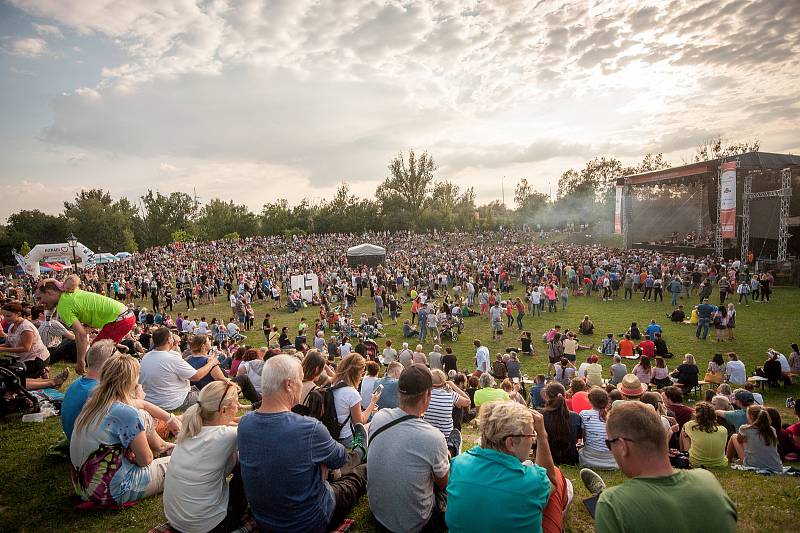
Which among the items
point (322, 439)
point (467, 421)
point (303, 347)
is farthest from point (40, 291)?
point (303, 347)

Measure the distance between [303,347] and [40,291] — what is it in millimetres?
7901

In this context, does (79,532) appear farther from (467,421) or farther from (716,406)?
(716,406)

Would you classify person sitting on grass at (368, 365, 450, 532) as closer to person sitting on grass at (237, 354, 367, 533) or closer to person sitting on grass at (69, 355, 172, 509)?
person sitting on grass at (237, 354, 367, 533)

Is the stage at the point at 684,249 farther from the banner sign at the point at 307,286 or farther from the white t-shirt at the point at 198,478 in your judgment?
the white t-shirt at the point at 198,478

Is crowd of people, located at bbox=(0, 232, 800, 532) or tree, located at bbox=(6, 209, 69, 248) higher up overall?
tree, located at bbox=(6, 209, 69, 248)

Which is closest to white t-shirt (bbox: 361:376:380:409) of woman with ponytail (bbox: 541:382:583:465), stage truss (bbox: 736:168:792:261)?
woman with ponytail (bbox: 541:382:583:465)

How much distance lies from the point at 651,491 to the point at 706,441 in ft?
14.1

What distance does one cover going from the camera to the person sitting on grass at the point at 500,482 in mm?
2115

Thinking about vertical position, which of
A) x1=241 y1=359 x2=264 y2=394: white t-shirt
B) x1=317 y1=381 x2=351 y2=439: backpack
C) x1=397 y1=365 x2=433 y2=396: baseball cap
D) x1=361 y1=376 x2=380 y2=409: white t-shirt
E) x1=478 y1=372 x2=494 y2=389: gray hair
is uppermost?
x1=397 y1=365 x2=433 y2=396: baseball cap

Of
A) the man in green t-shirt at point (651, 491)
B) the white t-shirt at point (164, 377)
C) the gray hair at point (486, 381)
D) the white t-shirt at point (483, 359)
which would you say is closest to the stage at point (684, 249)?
the white t-shirt at point (483, 359)

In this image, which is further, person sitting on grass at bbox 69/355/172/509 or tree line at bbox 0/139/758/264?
tree line at bbox 0/139/758/264

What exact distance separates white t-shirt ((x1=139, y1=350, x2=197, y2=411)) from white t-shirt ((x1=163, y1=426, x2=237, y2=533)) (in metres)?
2.58

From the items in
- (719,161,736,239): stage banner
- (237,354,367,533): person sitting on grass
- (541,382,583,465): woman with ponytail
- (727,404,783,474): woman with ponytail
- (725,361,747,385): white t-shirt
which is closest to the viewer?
(237,354,367,533): person sitting on grass

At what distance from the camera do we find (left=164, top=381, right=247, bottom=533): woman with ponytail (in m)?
2.58
